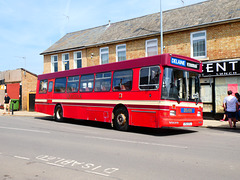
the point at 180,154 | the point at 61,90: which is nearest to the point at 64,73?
the point at 61,90

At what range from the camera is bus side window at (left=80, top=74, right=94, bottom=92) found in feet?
42.7

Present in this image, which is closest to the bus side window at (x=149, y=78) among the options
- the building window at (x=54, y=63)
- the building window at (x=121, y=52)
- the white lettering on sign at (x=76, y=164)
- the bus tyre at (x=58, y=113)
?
the white lettering on sign at (x=76, y=164)

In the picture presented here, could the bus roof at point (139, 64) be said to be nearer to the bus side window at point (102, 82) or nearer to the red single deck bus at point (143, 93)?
the red single deck bus at point (143, 93)

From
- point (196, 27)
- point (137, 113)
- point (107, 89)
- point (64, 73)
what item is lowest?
point (137, 113)

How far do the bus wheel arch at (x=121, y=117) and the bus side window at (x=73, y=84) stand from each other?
11.5 feet

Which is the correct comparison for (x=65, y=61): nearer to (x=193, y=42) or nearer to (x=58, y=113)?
(x=58, y=113)

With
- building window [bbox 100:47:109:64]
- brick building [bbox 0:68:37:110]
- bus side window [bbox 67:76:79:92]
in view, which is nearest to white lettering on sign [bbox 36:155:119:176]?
bus side window [bbox 67:76:79:92]

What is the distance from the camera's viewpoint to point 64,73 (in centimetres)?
1514

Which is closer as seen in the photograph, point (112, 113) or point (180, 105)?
point (180, 105)

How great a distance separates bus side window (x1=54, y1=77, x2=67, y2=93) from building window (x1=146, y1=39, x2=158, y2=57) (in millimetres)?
7521

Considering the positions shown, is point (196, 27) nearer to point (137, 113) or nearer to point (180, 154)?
point (137, 113)

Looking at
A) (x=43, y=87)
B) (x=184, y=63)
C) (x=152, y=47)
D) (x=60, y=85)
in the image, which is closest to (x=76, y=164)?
(x=184, y=63)

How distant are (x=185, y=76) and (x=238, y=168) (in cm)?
563

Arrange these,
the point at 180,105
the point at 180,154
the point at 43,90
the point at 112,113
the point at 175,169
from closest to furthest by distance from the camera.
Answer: the point at 175,169 → the point at 180,154 → the point at 180,105 → the point at 112,113 → the point at 43,90
